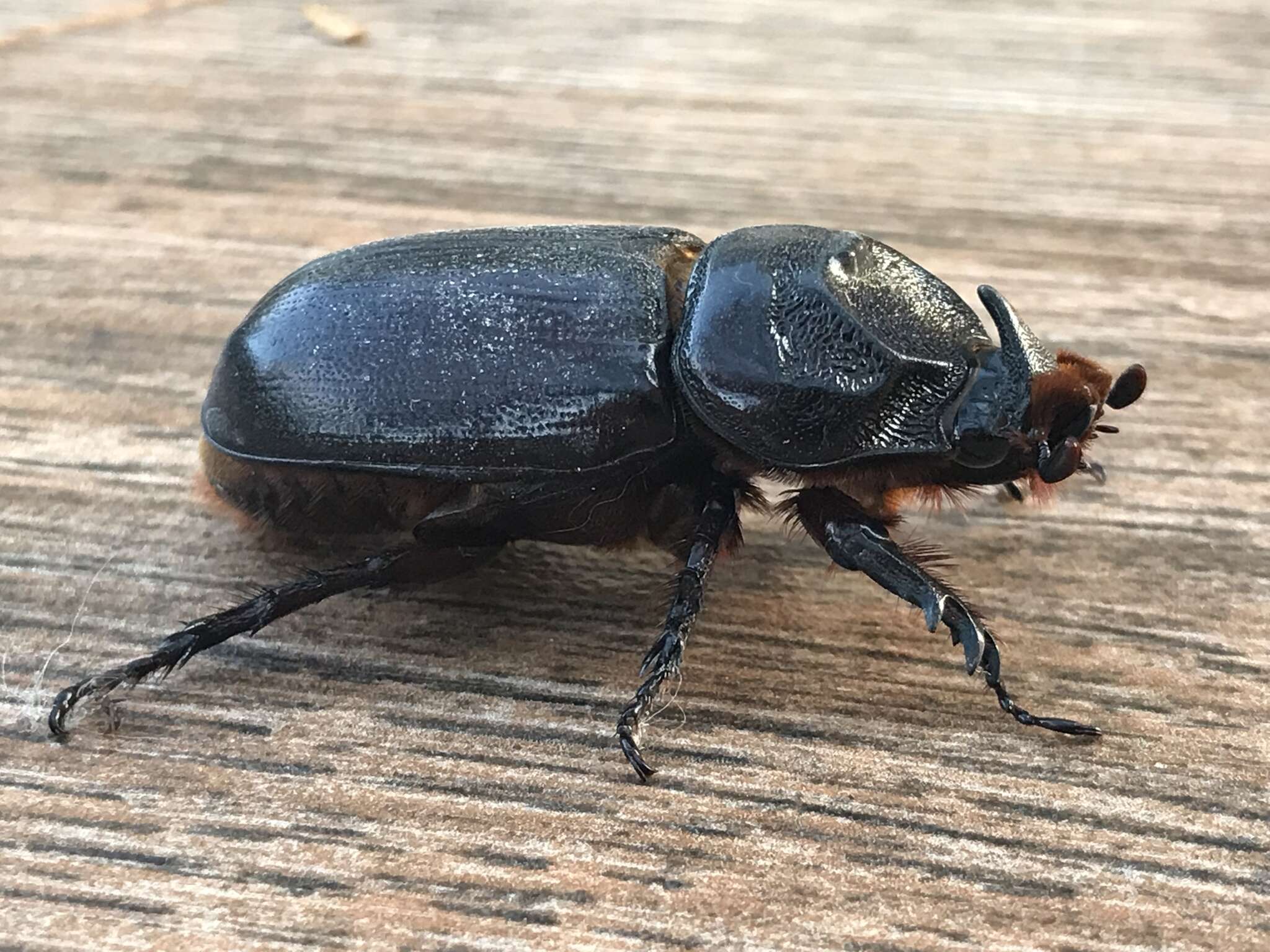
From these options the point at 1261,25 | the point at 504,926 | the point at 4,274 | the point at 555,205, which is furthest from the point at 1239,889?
the point at 1261,25

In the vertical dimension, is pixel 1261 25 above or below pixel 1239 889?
above

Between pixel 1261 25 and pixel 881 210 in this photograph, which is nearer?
pixel 881 210

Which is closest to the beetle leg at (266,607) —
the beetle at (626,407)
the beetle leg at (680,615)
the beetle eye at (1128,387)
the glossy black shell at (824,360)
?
the beetle at (626,407)

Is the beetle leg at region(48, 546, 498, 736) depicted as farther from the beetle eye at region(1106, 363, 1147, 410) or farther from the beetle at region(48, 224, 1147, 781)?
the beetle eye at region(1106, 363, 1147, 410)

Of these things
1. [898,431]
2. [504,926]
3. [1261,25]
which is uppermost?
[1261,25]

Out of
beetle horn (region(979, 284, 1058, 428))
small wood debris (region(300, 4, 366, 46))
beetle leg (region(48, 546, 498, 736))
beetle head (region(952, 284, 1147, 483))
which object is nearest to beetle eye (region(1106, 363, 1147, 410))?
beetle head (region(952, 284, 1147, 483))

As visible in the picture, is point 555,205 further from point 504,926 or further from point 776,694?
point 504,926

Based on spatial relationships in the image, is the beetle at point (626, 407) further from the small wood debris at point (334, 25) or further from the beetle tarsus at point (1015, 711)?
the small wood debris at point (334, 25)
